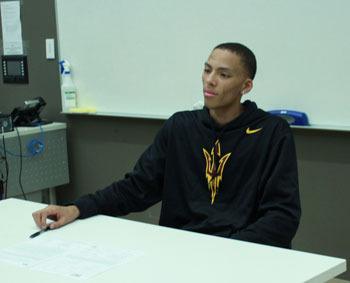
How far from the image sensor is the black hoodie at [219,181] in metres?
1.99

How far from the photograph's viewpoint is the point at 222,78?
2.17m

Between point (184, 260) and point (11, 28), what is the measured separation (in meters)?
2.99

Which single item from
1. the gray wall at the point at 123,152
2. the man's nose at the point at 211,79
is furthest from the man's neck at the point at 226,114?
the gray wall at the point at 123,152

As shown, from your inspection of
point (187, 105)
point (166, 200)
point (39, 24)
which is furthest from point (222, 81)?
point (39, 24)

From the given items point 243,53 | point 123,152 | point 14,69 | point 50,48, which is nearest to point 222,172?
point 243,53

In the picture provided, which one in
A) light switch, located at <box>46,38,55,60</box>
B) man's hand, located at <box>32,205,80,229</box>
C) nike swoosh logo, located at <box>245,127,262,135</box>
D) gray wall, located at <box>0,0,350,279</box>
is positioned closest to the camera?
man's hand, located at <box>32,205,80,229</box>

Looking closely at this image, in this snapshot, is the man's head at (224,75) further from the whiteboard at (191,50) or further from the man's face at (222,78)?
the whiteboard at (191,50)

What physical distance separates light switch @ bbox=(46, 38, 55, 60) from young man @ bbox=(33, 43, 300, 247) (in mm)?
1836

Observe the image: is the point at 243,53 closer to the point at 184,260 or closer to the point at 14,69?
the point at 184,260

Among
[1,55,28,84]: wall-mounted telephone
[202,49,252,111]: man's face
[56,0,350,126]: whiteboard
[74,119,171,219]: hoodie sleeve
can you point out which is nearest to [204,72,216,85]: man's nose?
[202,49,252,111]: man's face

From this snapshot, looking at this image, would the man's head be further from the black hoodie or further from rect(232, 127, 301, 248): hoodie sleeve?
rect(232, 127, 301, 248): hoodie sleeve

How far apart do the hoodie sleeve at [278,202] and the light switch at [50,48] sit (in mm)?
2190

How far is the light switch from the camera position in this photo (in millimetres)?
3891

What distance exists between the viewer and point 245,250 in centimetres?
160
